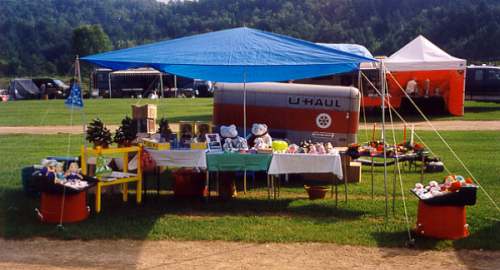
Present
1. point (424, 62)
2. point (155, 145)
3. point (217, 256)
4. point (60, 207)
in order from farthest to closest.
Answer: point (424, 62)
point (155, 145)
point (60, 207)
point (217, 256)

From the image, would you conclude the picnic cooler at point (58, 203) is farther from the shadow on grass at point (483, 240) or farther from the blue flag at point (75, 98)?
the shadow on grass at point (483, 240)

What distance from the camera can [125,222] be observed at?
7.44m

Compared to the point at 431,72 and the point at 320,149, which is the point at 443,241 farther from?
the point at 431,72

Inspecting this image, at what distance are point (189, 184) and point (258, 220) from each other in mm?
1577

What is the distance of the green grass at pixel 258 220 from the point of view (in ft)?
22.7

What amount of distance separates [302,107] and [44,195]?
4.70 metres

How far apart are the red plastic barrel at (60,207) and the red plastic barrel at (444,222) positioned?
401cm

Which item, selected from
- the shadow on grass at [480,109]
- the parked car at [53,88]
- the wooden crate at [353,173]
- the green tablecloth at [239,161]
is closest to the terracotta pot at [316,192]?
the green tablecloth at [239,161]

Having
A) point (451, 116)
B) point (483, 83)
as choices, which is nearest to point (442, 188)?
point (451, 116)

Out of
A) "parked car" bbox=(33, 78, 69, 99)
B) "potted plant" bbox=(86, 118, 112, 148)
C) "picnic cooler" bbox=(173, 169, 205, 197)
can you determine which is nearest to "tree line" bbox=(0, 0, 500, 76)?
"parked car" bbox=(33, 78, 69, 99)

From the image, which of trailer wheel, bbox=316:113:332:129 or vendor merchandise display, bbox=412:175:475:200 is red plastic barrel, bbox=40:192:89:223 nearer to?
vendor merchandise display, bbox=412:175:475:200

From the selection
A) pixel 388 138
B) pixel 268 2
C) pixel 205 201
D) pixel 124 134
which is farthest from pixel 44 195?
pixel 268 2

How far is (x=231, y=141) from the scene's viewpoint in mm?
8188

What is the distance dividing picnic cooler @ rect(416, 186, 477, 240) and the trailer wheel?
3.78 metres
